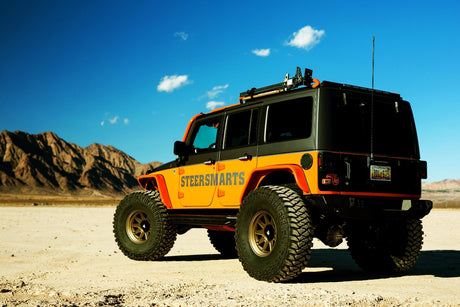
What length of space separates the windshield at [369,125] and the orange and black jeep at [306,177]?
0.05ft

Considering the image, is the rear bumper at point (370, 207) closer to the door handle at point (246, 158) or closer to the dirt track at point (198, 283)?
the dirt track at point (198, 283)

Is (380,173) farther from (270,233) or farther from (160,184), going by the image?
(160,184)

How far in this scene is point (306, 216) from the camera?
611 centimetres

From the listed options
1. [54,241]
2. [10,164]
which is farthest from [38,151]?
[54,241]

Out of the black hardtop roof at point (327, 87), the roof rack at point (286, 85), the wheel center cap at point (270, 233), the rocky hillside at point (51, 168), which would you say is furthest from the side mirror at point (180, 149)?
the rocky hillside at point (51, 168)

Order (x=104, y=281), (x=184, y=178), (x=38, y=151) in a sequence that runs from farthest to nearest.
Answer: (x=38, y=151) → (x=184, y=178) → (x=104, y=281)

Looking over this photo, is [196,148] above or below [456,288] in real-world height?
above

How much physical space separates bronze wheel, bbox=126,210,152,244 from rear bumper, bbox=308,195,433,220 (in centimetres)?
401

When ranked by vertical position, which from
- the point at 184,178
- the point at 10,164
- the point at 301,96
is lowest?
A: the point at 184,178

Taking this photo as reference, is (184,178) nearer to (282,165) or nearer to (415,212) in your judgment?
(282,165)

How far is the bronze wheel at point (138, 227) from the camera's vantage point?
9.20 meters

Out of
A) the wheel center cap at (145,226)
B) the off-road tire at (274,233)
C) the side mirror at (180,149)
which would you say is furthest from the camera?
the wheel center cap at (145,226)

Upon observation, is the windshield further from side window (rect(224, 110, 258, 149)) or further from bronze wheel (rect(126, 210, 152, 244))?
bronze wheel (rect(126, 210, 152, 244))

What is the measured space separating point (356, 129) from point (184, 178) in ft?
10.4
